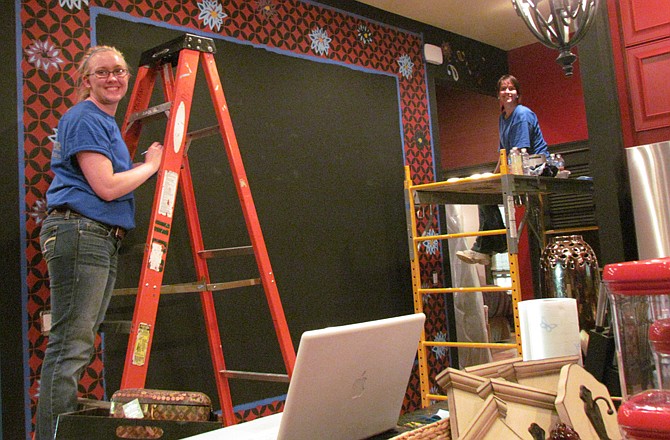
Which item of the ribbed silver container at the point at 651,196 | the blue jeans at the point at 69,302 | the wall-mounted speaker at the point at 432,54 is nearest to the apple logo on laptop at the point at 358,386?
the blue jeans at the point at 69,302

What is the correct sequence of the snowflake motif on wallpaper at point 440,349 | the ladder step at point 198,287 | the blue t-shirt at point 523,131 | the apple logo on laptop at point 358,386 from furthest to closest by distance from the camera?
the snowflake motif on wallpaper at point 440,349, the blue t-shirt at point 523,131, the ladder step at point 198,287, the apple logo on laptop at point 358,386

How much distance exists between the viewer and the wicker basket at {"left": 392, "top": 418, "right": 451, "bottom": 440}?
0.83 m

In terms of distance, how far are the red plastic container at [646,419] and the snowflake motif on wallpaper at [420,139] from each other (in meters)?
4.39

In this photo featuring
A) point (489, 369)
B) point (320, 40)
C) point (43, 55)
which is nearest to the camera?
point (489, 369)

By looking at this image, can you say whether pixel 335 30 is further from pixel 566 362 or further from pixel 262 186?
pixel 566 362

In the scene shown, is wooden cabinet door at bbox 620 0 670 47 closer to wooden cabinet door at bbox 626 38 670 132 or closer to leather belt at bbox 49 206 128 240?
wooden cabinet door at bbox 626 38 670 132

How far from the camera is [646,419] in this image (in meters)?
0.52

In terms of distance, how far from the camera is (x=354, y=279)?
14.0 feet

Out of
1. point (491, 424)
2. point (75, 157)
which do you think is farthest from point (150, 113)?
point (491, 424)

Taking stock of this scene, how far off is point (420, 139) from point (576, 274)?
2660 millimetres

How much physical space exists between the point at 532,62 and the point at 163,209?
4622 mm

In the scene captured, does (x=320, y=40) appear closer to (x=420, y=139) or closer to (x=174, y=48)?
(x=420, y=139)

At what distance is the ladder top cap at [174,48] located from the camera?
260 cm

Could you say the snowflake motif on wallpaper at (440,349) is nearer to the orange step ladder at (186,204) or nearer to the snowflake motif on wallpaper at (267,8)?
the orange step ladder at (186,204)
